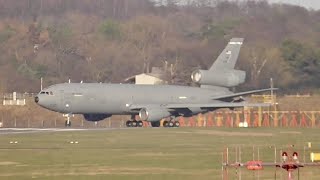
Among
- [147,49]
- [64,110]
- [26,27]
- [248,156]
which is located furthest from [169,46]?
[248,156]

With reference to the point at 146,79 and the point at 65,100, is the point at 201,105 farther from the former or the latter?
the point at 146,79

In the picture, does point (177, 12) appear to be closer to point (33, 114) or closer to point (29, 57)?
point (29, 57)

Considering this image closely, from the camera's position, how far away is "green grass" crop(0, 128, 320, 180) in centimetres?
3762

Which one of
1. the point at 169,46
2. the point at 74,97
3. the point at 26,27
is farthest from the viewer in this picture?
the point at 26,27

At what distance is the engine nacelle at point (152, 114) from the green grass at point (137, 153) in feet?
41.3

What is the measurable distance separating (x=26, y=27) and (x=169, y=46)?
28965 millimetres

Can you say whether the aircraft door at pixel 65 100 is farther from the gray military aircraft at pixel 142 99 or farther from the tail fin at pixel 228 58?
the tail fin at pixel 228 58

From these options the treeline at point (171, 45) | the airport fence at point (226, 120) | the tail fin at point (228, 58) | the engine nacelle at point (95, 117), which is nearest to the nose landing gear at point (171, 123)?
the engine nacelle at point (95, 117)

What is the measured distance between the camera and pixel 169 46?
429 feet

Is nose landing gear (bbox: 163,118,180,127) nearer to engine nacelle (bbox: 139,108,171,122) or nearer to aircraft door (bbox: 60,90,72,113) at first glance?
engine nacelle (bbox: 139,108,171,122)

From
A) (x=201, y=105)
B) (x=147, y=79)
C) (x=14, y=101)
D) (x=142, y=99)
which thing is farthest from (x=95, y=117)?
(x=147, y=79)

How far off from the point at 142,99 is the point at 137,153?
1474 inches

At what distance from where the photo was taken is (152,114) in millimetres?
83000

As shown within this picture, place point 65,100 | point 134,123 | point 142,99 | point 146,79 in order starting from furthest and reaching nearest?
point 146,79, point 142,99, point 134,123, point 65,100
